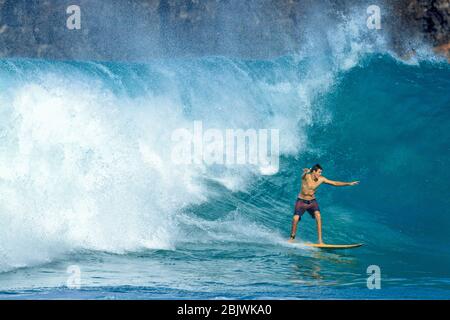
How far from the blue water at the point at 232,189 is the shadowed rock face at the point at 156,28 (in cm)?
636

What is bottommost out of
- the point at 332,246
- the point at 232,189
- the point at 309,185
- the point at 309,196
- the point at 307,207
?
the point at 332,246

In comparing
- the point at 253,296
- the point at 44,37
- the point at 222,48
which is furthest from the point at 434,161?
the point at 44,37

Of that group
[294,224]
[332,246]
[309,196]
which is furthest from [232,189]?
[332,246]

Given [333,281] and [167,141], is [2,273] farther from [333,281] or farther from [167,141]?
Answer: [167,141]

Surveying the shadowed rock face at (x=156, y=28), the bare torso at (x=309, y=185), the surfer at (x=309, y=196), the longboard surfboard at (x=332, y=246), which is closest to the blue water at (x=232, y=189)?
the longboard surfboard at (x=332, y=246)

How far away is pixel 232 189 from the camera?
459 inches

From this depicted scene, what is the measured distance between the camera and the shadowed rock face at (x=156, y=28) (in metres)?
23.8

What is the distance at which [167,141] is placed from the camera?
Result: 13047mm

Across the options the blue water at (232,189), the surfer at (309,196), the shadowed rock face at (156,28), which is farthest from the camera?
the shadowed rock face at (156,28)

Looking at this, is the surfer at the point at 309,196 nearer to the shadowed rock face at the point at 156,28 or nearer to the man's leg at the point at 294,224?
the man's leg at the point at 294,224

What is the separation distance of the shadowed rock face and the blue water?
6.36 m

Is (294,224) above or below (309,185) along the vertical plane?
below

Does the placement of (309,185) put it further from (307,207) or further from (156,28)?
(156,28)

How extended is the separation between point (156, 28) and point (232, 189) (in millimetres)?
14906
